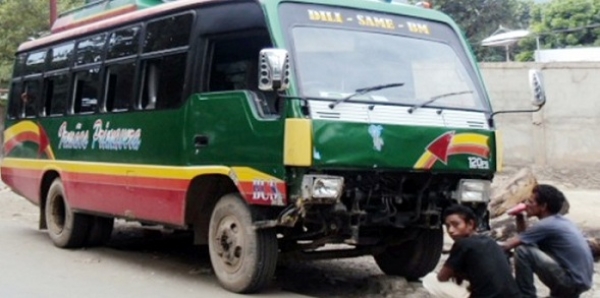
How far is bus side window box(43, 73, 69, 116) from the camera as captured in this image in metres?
11.7

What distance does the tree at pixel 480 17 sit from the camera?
38250 millimetres

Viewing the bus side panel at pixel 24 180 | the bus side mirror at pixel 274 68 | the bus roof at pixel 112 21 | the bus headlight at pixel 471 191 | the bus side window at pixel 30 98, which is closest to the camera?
the bus side mirror at pixel 274 68

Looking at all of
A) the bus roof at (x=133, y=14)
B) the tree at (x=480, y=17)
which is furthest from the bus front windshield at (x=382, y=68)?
the tree at (x=480, y=17)

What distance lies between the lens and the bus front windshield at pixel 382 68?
7762mm

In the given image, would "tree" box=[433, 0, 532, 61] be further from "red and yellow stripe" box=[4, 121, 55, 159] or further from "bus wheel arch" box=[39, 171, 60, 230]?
"bus wheel arch" box=[39, 171, 60, 230]

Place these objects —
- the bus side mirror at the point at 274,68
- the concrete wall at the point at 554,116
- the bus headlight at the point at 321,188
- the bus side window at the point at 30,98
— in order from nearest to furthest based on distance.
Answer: the bus side mirror at the point at 274,68, the bus headlight at the point at 321,188, the bus side window at the point at 30,98, the concrete wall at the point at 554,116

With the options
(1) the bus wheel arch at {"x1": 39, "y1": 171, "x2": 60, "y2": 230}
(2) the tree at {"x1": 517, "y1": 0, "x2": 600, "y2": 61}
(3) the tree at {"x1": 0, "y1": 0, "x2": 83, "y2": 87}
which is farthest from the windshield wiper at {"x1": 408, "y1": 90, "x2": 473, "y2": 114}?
(2) the tree at {"x1": 517, "y1": 0, "x2": 600, "y2": 61}

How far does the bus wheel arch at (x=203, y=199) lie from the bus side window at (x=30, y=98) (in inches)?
184

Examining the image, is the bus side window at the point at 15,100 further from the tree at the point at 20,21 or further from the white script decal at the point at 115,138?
the tree at the point at 20,21

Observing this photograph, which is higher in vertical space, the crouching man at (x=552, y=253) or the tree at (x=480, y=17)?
the tree at (x=480, y=17)

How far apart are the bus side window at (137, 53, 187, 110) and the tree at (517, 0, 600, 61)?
26.4 m

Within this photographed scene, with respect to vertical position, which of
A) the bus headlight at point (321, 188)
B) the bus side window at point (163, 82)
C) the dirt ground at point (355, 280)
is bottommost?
the dirt ground at point (355, 280)

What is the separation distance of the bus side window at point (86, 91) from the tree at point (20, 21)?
1677cm

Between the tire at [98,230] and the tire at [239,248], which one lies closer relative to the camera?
the tire at [239,248]
